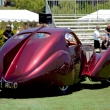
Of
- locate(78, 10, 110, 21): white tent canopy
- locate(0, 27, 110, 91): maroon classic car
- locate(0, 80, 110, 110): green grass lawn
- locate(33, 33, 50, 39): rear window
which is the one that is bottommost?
locate(0, 80, 110, 110): green grass lawn

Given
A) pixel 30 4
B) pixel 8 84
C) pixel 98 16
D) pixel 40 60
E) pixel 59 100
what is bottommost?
pixel 30 4

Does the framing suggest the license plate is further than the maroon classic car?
No

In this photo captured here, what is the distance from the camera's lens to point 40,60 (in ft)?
31.1

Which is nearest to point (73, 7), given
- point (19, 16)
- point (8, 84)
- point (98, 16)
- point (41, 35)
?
point (98, 16)

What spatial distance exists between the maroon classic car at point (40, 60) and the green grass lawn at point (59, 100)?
28 cm

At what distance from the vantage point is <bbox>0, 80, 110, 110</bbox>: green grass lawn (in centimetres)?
834

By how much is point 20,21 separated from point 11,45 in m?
34.5

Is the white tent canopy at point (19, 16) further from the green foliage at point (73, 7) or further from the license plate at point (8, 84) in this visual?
the license plate at point (8, 84)

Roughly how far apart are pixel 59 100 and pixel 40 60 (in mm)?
910

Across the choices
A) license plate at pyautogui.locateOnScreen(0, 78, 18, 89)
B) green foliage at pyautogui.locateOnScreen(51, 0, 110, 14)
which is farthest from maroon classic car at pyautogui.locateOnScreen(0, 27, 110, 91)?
green foliage at pyautogui.locateOnScreen(51, 0, 110, 14)

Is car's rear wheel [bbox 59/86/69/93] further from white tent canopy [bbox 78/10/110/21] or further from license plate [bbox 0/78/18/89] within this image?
white tent canopy [bbox 78/10/110/21]

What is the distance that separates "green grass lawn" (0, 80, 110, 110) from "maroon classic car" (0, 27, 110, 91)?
28 cm

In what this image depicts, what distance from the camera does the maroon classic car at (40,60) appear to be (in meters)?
9.33

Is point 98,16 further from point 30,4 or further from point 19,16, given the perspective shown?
point 30,4
